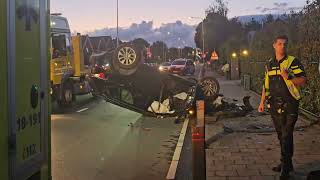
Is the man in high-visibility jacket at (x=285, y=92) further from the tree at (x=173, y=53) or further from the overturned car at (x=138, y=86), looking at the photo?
the tree at (x=173, y=53)

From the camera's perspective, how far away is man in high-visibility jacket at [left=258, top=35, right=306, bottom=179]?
7031 millimetres

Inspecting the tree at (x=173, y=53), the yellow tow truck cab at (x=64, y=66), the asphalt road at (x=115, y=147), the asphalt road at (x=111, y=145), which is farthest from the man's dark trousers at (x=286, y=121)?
the tree at (x=173, y=53)

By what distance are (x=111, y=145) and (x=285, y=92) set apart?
5066mm

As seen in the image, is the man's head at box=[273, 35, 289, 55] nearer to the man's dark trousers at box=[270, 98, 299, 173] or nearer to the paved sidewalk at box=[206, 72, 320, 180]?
the man's dark trousers at box=[270, 98, 299, 173]

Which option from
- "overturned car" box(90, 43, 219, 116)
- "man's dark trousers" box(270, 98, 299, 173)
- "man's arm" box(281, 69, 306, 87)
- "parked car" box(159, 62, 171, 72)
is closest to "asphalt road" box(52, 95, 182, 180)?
"overturned car" box(90, 43, 219, 116)

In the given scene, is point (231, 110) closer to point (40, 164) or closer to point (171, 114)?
point (171, 114)

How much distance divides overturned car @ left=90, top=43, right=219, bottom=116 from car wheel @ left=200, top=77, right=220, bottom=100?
142 millimetres

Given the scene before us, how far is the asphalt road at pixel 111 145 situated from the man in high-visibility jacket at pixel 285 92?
2.02 m

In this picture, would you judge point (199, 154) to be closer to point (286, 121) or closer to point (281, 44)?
point (286, 121)

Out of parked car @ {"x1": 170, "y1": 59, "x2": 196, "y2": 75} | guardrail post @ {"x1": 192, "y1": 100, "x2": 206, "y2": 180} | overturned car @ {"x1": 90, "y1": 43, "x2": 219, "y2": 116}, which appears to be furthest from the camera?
parked car @ {"x1": 170, "y1": 59, "x2": 196, "y2": 75}

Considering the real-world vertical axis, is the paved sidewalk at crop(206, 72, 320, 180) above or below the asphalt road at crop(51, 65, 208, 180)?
above

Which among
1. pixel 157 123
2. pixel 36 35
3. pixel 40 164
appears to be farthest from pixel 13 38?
pixel 157 123

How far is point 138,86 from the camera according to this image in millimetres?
15539

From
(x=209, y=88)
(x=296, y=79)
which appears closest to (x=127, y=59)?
(x=209, y=88)
